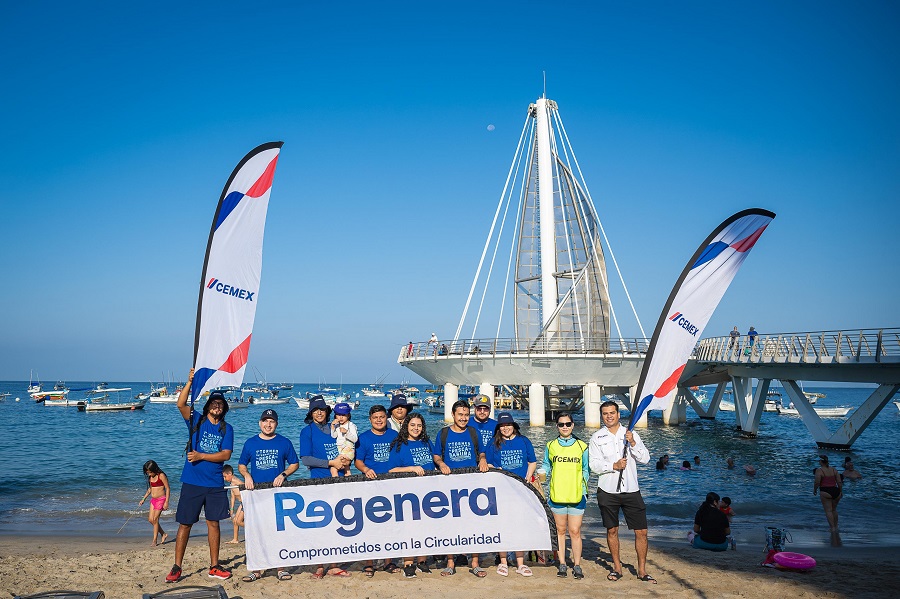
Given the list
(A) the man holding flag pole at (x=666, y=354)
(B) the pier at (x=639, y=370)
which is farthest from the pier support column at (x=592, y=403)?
(A) the man holding flag pole at (x=666, y=354)

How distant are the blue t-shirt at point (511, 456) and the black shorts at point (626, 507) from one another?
0.89 m

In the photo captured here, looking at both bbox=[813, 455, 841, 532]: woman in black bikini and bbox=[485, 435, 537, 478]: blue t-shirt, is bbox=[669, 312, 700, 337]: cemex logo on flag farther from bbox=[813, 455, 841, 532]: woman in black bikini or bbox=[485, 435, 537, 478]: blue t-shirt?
bbox=[813, 455, 841, 532]: woman in black bikini

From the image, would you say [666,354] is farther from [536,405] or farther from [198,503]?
[536,405]

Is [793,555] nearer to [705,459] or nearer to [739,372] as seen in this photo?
[705,459]

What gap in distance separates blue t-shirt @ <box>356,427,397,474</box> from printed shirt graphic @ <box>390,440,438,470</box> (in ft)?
0.39

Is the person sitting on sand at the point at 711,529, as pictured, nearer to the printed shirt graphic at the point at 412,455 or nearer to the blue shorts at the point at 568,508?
the blue shorts at the point at 568,508

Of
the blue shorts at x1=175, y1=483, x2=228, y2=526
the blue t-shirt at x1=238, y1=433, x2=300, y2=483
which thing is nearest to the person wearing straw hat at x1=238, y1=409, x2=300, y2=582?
the blue t-shirt at x1=238, y1=433, x2=300, y2=483

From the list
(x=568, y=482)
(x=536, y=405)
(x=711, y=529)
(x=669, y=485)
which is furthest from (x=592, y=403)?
(x=568, y=482)

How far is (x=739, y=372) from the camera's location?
33.0m

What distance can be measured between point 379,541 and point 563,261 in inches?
1339

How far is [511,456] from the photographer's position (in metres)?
7.27

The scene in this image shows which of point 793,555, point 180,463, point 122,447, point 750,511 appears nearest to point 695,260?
point 793,555

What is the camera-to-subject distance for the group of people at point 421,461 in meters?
6.77

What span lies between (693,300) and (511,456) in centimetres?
273
